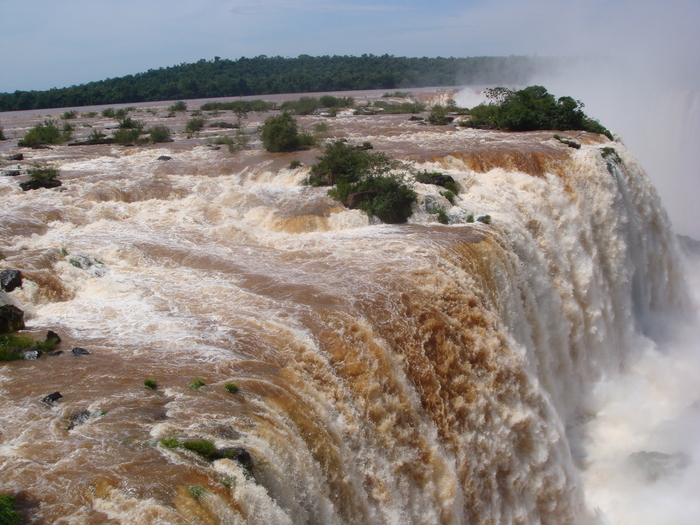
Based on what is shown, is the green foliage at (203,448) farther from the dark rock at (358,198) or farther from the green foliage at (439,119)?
the green foliage at (439,119)

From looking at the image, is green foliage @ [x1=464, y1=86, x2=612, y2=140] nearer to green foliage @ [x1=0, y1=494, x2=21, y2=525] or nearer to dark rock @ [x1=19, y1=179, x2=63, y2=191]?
dark rock @ [x1=19, y1=179, x2=63, y2=191]

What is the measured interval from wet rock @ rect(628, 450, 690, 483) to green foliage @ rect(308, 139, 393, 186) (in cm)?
906

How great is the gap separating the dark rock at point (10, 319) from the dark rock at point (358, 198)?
8.19 metres

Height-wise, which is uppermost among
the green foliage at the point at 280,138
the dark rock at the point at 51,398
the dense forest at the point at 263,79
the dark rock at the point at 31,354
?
the dense forest at the point at 263,79

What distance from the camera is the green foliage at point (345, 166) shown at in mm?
16156

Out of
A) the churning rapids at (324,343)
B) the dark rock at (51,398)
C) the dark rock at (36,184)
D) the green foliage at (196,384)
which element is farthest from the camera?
the dark rock at (36,184)

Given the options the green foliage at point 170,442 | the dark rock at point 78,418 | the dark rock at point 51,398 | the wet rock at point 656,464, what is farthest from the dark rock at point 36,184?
the wet rock at point 656,464

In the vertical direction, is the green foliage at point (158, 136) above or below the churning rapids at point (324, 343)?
above

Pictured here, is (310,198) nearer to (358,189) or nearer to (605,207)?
(358,189)

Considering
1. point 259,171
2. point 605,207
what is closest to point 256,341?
point 259,171

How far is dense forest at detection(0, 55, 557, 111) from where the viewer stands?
60219mm

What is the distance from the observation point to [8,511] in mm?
4855

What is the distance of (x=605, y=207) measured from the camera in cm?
1728

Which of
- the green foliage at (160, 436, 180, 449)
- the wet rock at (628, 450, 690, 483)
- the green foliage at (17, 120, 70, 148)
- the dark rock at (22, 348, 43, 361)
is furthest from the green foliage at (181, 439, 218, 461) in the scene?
the green foliage at (17, 120, 70, 148)
